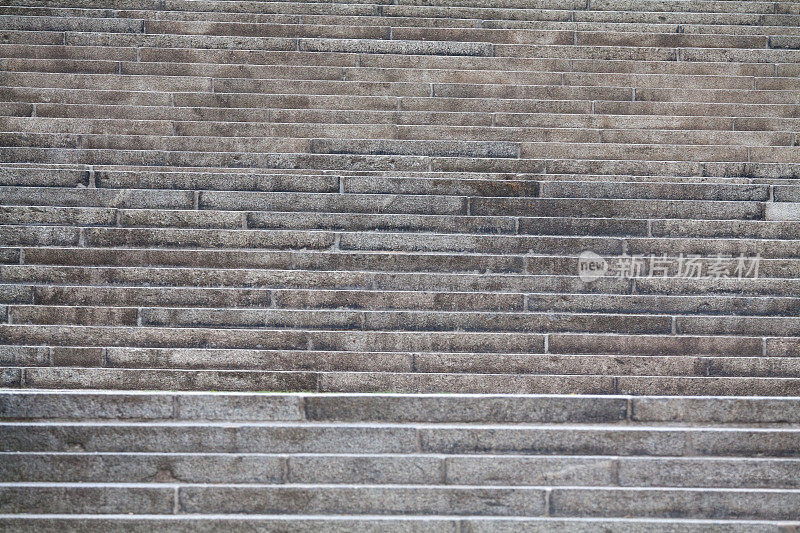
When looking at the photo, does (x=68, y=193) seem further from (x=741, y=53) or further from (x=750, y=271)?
(x=741, y=53)

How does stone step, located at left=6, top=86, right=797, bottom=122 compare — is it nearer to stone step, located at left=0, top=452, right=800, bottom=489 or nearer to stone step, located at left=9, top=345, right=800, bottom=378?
stone step, located at left=9, top=345, right=800, bottom=378

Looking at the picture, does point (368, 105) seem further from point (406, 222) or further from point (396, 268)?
point (396, 268)

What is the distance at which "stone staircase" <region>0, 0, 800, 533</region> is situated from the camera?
4.66 m

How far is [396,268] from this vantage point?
573 centimetres

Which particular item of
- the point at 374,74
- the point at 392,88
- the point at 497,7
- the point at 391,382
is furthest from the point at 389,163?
the point at 497,7

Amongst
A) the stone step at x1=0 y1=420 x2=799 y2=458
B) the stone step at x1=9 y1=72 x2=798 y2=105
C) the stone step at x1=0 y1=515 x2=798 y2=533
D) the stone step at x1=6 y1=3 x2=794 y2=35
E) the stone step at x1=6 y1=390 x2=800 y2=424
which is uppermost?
the stone step at x1=6 y1=3 x2=794 y2=35

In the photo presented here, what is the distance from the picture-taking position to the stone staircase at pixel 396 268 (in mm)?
4664

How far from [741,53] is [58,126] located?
7.37m

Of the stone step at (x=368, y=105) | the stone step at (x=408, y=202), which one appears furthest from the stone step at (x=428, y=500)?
the stone step at (x=368, y=105)

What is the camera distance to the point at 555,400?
4.91m

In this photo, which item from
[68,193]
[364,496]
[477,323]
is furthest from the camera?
[68,193]

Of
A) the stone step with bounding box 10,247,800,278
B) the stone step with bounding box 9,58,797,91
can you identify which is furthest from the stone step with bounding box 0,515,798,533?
the stone step with bounding box 9,58,797,91

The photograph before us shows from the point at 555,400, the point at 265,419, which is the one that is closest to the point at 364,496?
the point at 265,419

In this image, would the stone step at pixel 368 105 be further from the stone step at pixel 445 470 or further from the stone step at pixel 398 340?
the stone step at pixel 445 470
